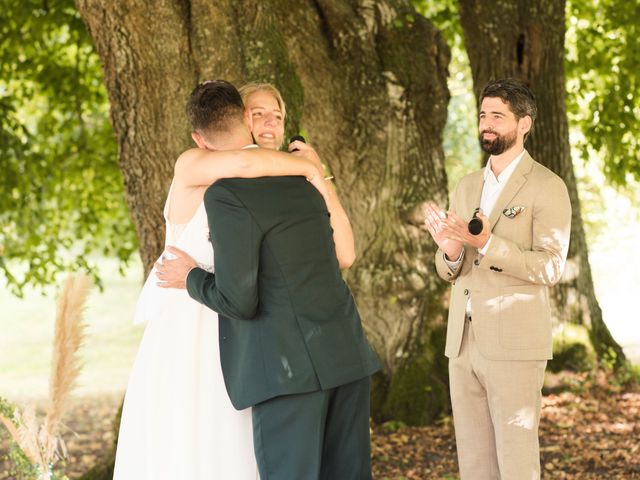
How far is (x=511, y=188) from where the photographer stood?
11.9 feet

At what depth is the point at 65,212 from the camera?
10.8 metres

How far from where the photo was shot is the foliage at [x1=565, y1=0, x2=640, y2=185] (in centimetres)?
904

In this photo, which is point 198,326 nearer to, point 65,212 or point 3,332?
point 65,212

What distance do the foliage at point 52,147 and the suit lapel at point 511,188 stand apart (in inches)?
247

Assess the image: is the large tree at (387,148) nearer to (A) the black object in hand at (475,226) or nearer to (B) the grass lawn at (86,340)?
(A) the black object in hand at (475,226)

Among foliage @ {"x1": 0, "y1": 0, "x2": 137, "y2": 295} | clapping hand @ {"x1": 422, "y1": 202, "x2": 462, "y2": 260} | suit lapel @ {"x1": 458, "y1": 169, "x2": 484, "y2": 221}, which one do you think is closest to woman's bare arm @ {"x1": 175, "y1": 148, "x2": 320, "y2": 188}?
clapping hand @ {"x1": 422, "y1": 202, "x2": 462, "y2": 260}

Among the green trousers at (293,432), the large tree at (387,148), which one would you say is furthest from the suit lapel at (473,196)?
the large tree at (387,148)

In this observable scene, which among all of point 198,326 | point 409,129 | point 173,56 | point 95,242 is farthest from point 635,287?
point 198,326

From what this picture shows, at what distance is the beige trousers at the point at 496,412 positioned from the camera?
360 centimetres

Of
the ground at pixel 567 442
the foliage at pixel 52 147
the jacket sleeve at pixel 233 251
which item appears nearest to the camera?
the jacket sleeve at pixel 233 251

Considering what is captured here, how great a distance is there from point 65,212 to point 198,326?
7957 millimetres

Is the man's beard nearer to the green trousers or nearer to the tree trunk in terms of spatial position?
the green trousers

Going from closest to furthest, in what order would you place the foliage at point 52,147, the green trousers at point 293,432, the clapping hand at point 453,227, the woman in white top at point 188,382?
1. the green trousers at point 293,432
2. the woman in white top at point 188,382
3. the clapping hand at point 453,227
4. the foliage at point 52,147

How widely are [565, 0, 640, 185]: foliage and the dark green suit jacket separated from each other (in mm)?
6531
